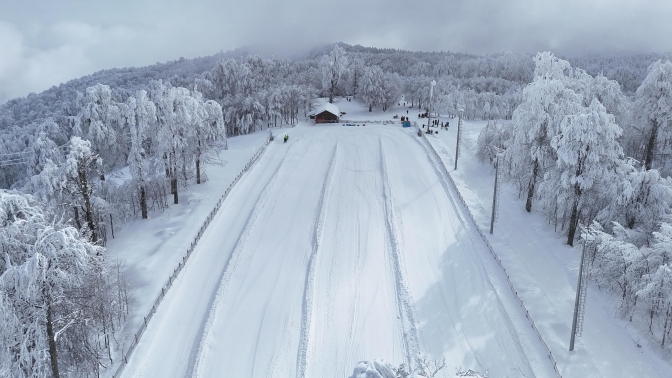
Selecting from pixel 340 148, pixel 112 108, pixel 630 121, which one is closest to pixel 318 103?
pixel 340 148

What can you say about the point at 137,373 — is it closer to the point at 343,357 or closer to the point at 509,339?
the point at 343,357

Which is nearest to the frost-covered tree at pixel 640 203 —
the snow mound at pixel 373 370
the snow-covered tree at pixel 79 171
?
the snow mound at pixel 373 370

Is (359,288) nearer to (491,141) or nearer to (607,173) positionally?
(607,173)

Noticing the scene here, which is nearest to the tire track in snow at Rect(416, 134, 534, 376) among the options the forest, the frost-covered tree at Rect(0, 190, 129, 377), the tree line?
the forest

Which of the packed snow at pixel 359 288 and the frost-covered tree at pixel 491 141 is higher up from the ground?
the frost-covered tree at pixel 491 141

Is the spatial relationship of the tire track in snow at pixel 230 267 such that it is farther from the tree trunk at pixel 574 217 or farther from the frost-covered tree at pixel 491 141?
the tree trunk at pixel 574 217

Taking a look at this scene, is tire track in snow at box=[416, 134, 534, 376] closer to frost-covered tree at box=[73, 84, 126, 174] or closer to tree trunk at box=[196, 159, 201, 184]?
tree trunk at box=[196, 159, 201, 184]

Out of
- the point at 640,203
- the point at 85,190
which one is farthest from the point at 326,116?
the point at 640,203
